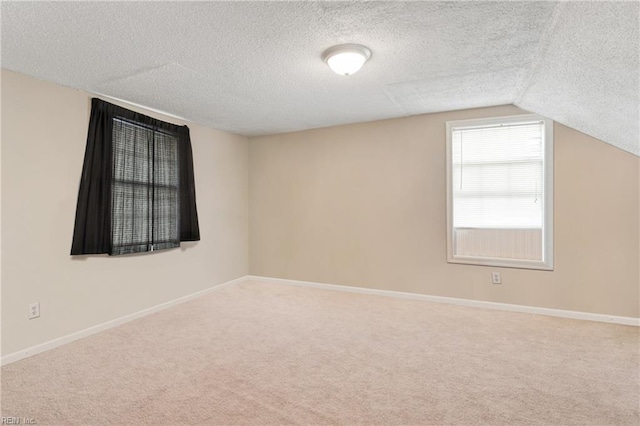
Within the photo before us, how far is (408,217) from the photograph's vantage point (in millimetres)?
4145

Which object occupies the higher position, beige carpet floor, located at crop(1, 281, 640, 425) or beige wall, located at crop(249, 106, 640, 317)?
beige wall, located at crop(249, 106, 640, 317)

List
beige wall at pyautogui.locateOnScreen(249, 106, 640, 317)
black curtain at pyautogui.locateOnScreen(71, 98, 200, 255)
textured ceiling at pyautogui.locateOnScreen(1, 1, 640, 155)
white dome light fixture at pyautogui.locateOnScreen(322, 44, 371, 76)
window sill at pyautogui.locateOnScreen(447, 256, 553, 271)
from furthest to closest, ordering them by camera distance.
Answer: window sill at pyautogui.locateOnScreen(447, 256, 553, 271) < beige wall at pyautogui.locateOnScreen(249, 106, 640, 317) < black curtain at pyautogui.locateOnScreen(71, 98, 200, 255) < white dome light fixture at pyautogui.locateOnScreen(322, 44, 371, 76) < textured ceiling at pyautogui.locateOnScreen(1, 1, 640, 155)

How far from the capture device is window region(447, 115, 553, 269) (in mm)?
3543

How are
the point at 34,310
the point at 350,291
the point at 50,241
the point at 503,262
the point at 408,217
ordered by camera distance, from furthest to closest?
the point at 350,291
the point at 408,217
the point at 503,262
the point at 50,241
the point at 34,310

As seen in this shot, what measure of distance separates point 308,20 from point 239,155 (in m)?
3.34

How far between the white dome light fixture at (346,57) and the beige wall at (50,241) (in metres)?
2.35

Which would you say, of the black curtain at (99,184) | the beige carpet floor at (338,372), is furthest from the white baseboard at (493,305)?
the black curtain at (99,184)

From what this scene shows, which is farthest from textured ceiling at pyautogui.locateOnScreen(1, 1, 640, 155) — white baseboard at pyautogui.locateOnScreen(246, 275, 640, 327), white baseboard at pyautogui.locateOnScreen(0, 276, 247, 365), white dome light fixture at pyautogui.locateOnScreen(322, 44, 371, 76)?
white baseboard at pyautogui.locateOnScreen(0, 276, 247, 365)

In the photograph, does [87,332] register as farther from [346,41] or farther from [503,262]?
[503,262]

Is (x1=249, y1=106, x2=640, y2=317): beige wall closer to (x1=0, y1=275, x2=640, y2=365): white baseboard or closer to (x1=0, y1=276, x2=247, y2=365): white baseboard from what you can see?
(x1=0, y1=275, x2=640, y2=365): white baseboard

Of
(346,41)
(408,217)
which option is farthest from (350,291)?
(346,41)

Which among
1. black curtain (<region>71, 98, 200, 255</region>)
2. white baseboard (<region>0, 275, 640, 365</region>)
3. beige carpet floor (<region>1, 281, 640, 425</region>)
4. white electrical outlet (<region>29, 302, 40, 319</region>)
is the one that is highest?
black curtain (<region>71, 98, 200, 255</region>)

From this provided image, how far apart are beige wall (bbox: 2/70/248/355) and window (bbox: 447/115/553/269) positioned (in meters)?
3.47

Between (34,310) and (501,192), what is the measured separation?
4558mm
